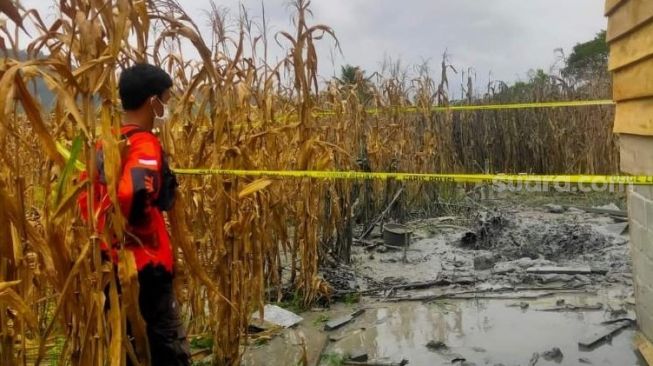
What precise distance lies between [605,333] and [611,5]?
2.20 m

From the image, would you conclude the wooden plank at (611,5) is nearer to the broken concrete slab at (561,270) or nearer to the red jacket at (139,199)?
the broken concrete slab at (561,270)

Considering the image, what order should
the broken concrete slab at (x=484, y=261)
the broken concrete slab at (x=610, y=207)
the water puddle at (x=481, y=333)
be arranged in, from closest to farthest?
the water puddle at (x=481, y=333) < the broken concrete slab at (x=484, y=261) < the broken concrete slab at (x=610, y=207)

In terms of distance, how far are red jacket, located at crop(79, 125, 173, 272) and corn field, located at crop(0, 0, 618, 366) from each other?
0.27ft

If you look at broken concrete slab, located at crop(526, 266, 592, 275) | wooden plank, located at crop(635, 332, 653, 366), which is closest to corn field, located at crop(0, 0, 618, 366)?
broken concrete slab, located at crop(526, 266, 592, 275)

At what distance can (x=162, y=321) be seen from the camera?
259 cm

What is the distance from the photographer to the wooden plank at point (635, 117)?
124 inches

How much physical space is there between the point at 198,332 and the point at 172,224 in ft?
5.86

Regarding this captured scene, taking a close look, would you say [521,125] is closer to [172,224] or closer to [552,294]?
[552,294]

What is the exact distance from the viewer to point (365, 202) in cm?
802

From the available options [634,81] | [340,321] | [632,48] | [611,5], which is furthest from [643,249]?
[340,321]

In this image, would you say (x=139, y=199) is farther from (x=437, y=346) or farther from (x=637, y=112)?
(x=637, y=112)

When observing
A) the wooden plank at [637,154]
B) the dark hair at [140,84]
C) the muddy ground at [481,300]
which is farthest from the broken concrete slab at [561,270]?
the dark hair at [140,84]

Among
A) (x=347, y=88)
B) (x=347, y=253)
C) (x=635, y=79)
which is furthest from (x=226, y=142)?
(x=347, y=88)

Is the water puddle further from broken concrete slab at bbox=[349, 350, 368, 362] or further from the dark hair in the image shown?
the dark hair
